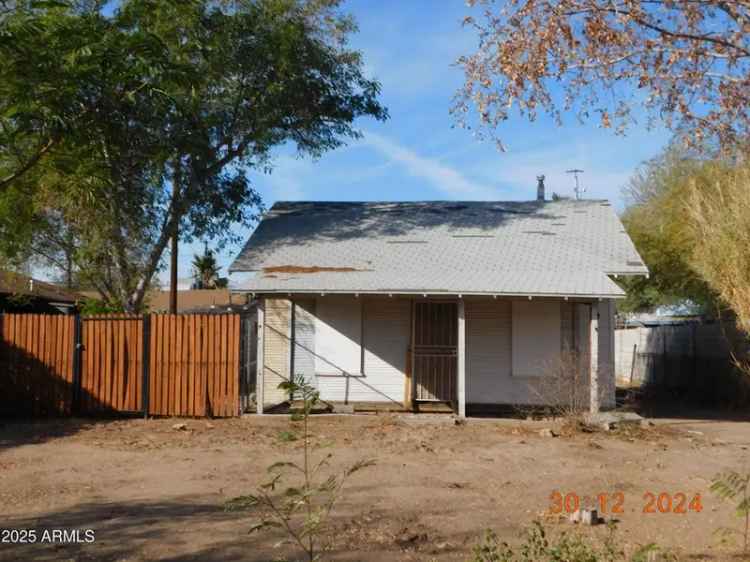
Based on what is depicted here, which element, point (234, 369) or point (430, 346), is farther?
point (430, 346)

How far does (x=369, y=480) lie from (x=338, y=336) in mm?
7143

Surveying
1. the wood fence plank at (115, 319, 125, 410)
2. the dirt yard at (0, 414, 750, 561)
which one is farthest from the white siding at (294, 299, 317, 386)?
the wood fence plank at (115, 319, 125, 410)

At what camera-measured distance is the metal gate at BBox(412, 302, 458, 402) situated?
627 inches

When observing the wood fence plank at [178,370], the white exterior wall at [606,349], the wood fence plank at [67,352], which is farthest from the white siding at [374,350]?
the wood fence plank at [67,352]

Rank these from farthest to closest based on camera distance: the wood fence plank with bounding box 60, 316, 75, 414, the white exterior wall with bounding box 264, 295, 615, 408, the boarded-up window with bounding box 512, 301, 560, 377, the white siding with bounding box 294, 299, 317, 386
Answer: the white siding with bounding box 294, 299, 317, 386 → the white exterior wall with bounding box 264, 295, 615, 408 → the boarded-up window with bounding box 512, 301, 560, 377 → the wood fence plank with bounding box 60, 316, 75, 414

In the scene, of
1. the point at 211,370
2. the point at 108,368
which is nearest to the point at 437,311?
the point at 211,370

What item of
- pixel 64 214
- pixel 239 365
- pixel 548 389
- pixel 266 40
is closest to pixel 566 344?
pixel 548 389

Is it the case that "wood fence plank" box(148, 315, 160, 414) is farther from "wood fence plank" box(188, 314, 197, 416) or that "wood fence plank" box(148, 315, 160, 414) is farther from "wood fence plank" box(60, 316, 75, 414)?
"wood fence plank" box(60, 316, 75, 414)

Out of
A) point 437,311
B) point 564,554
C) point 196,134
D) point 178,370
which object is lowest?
point 564,554

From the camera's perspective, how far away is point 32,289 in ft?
106

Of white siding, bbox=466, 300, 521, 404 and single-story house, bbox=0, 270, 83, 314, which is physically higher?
single-story house, bbox=0, 270, 83, 314

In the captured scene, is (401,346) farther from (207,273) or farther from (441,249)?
(207,273)

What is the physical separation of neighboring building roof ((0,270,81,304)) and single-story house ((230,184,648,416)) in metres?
10.8

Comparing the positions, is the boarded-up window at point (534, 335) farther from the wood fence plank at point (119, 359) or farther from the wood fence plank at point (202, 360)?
the wood fence plank at point (119, 359)
